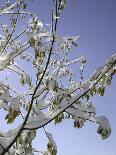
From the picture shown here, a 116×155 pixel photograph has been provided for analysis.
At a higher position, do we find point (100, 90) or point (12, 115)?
point (100, 90)

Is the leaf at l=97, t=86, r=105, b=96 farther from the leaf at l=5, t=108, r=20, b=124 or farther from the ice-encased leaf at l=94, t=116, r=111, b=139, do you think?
the leaf at l=5, t=108, r=20, b=124

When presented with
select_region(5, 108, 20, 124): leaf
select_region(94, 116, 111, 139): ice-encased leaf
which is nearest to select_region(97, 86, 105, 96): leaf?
select_region(94, 116, 111, 139): ice-encased leaf

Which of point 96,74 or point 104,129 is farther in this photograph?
point 96,74

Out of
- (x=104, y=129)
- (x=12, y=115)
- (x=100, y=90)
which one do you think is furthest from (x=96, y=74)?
(x=12, y=115)

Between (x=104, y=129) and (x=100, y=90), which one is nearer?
(x=104, y=129)

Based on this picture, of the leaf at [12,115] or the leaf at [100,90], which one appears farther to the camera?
the leaf at [100,90]

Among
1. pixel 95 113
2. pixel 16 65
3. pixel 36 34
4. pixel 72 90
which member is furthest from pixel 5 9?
pixel 95 113

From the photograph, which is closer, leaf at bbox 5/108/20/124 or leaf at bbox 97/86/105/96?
leaf at bbox 5/108/20/124

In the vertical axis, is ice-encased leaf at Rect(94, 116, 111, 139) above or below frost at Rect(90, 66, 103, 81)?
below

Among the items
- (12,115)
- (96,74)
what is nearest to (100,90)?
(96,74)

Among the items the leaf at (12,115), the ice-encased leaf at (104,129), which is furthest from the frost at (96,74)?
the leaf at (12,115)

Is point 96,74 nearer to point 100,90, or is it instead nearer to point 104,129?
point 100,90

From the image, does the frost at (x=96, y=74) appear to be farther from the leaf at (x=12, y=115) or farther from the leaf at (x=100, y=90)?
the leaf at (x=12, y=115)

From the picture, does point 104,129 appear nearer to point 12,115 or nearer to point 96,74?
→ point 96,74
